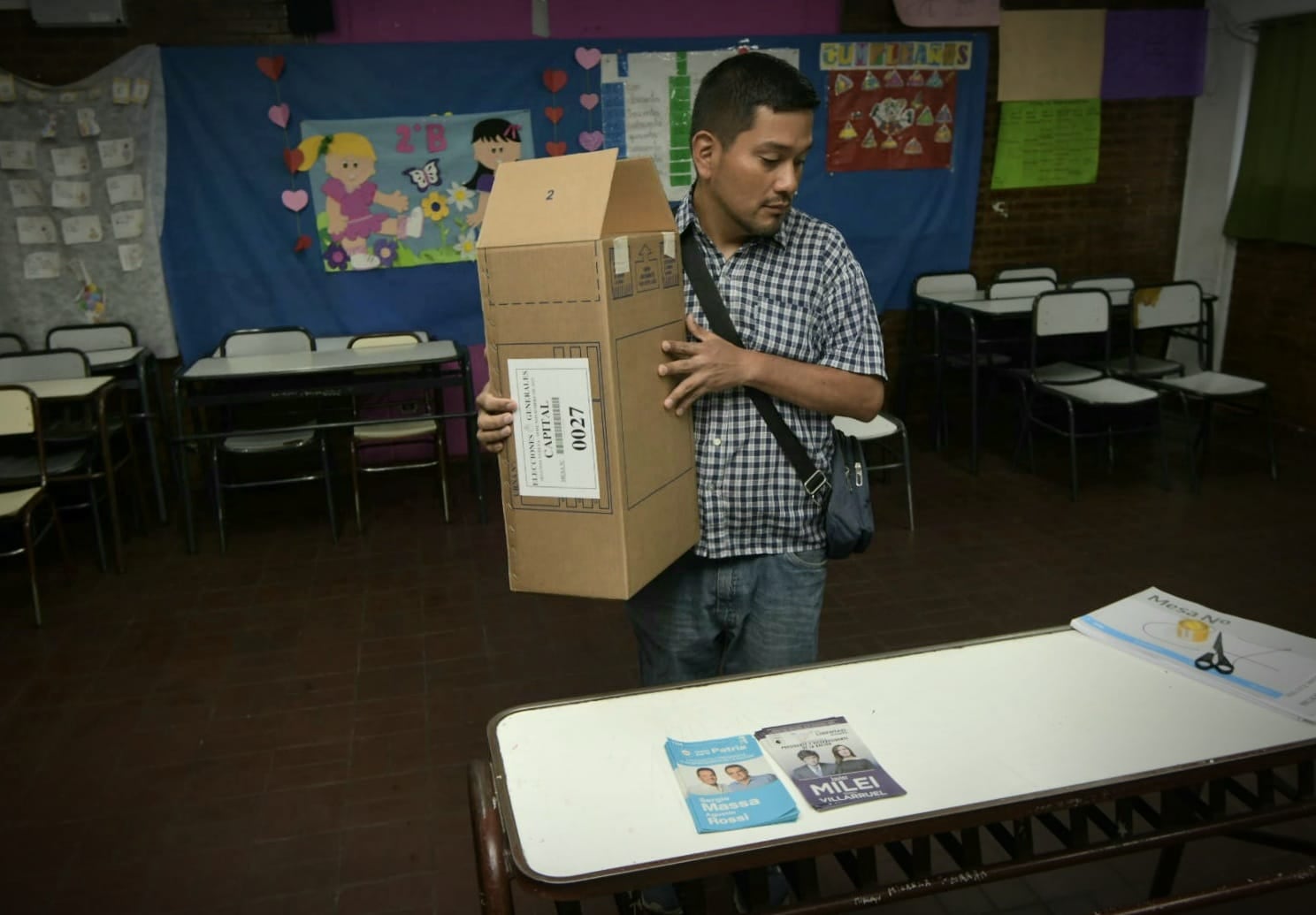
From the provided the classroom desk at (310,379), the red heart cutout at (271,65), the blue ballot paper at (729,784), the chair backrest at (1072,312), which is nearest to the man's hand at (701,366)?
the blue ballot paper at (729,784)

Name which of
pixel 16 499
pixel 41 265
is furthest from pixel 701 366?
pixel 41 265

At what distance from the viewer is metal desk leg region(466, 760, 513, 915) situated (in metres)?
1.11

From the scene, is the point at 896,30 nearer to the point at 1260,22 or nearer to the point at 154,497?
the point at 1260,22

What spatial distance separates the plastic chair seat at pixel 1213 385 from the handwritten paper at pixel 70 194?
5489 mm

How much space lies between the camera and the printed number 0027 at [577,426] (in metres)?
1.26

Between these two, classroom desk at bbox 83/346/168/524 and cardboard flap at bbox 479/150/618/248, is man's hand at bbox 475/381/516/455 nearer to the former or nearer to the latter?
cardboard flap at bbox 479/150/618/248

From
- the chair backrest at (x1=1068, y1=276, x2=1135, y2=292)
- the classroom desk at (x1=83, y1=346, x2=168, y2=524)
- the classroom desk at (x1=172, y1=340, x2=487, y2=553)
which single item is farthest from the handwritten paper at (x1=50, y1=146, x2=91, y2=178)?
the chair backrest at (x1=1068, y1=276, x2=1135, y2=292)

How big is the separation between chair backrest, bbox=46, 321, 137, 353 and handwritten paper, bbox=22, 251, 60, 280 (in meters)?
0.27

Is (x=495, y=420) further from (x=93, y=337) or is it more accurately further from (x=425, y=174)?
(x=93, y=337)

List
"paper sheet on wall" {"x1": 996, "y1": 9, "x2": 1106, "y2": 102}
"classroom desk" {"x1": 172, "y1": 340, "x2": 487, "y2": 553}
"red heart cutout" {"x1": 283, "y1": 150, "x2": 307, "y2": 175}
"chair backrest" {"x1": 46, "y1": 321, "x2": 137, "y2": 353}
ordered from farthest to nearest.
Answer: "paper sheet on wall" {"x1": 996, "y1": 9, "x2": 1106, "y2": 102}, "red heart cutout" {"x1": 283, "y1": 150, "x2": 307, "y2": 175}, "chair backrest" {"x1": 46, "y1": 321, "x2": 137, "y2": 353}, "classroom desk" {"x1": 172, "y1": 340, "x2": 487, "y2": 553}

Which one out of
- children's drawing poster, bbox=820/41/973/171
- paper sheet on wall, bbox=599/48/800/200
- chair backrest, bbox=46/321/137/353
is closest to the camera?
chair backrest, bbox=46/321/137/353

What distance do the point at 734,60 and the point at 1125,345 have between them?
519 cm

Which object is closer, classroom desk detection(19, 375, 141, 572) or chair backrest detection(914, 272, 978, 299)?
classroom desk detection(19, 375, 141, 572)

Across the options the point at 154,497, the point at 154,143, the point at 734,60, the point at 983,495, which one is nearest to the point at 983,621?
the point at 983,495
